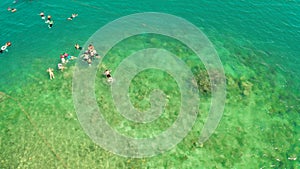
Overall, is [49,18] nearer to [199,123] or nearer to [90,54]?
[90,54]

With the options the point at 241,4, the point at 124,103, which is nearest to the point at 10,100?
the point at 124,103

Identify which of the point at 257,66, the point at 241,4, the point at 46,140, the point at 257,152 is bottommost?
the point at 46,140

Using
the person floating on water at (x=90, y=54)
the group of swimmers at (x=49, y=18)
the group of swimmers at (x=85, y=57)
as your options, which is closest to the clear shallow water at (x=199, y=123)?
the group of swimmers at (x=49, y=18)

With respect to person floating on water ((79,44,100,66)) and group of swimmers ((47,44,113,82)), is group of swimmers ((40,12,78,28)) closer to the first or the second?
group of swimmers ((47,44,113,82))

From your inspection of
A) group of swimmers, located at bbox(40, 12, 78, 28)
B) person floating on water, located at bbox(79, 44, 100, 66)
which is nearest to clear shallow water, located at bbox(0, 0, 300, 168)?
group of swimmers, located at bbox(40, 12, 78, 28)

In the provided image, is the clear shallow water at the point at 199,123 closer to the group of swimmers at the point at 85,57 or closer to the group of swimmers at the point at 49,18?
the group of swimmers at the point at 49,18

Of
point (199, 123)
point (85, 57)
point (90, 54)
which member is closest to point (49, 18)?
point (90, 54)

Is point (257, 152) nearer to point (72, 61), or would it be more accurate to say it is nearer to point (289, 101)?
point (289, 101)

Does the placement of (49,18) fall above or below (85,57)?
above
